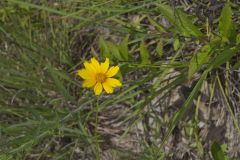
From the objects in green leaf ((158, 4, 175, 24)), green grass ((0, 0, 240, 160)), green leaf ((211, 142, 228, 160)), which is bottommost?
green leaf ((211, 142, 228, 160))

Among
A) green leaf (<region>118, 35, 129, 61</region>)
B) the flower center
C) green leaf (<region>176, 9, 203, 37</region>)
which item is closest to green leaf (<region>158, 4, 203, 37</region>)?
green leaf (<region>176, 9, 203, 37</region>)

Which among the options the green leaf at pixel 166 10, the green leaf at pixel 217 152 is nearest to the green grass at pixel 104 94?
Result: the green leaf at pixel 217 152

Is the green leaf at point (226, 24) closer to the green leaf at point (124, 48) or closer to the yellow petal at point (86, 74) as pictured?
the green leaf at point (124, 48)

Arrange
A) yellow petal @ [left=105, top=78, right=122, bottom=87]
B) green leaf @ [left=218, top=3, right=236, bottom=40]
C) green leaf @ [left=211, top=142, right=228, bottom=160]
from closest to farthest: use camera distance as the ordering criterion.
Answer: green leaf @ [left=218, top=3, right=236, bottom=40] < yellow petal @ [left=105, top=78, right=122, bottom=87] < green leaf @ [left=211, top=142, right=228, bottom=160]

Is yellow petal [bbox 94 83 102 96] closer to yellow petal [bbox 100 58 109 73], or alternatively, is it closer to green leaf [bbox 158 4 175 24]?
yellow petal [bbox 100 58 109 73]

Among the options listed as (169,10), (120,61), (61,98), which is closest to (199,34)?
(169,10)

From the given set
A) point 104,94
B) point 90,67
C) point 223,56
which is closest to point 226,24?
point 223,56

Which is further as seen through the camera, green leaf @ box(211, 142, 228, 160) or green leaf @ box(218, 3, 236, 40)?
green leaf @ box(211, 142, 228, 160)
